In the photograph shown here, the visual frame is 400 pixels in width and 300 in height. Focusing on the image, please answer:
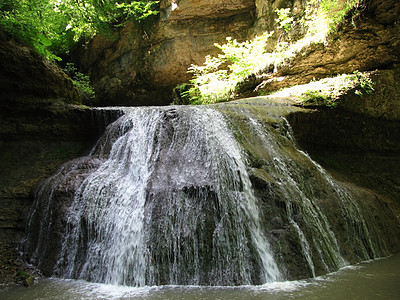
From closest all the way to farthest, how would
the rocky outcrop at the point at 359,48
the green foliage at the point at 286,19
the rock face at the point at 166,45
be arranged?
the rocky outcrop at the point at 359,48 < the green foliage at the point at 286,19 < the rock face at the point at 166,45

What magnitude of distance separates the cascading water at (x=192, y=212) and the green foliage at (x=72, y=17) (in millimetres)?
4076

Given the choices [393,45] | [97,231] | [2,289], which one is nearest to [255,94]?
[393,45]

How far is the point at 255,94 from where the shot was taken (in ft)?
34.5

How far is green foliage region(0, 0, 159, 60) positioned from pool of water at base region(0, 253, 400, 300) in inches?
249

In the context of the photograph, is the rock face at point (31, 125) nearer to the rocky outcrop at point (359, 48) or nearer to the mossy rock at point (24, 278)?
the mossy rock at point (24, 278)

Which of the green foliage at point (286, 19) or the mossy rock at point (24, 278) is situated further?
the green foliage at point (286, 19)

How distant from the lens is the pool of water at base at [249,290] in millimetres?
3547

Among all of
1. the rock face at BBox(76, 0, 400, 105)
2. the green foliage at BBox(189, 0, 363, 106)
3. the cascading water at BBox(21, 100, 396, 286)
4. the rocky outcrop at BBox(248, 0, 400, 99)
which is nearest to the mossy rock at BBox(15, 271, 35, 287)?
the cascading water at BBox(21, 100, 396, 286)

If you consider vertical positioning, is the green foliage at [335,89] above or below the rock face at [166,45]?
below

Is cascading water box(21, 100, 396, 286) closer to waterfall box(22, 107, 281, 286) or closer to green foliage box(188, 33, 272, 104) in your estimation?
waterfall box(22, 107, 281, 286)

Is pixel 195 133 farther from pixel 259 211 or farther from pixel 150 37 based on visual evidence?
pixel 150 37

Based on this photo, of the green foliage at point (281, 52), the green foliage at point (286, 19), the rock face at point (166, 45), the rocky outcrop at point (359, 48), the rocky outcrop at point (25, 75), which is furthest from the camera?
the rock face at point (166, 45)

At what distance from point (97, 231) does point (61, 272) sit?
863 millimetres

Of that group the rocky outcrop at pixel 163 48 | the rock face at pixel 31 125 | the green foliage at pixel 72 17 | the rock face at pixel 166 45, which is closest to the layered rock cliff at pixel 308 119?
the rock face at pixel 31 125
